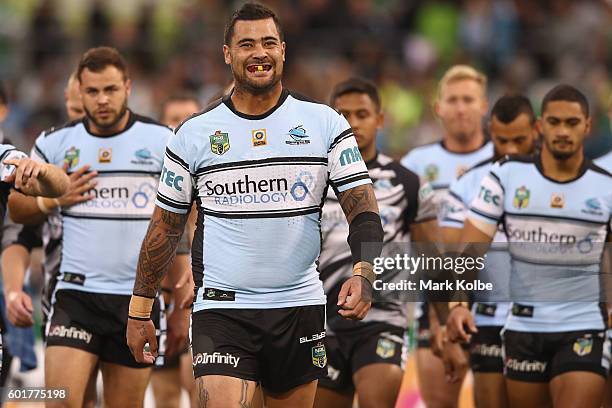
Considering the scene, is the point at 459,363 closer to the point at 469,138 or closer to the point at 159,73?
the point at 469,138

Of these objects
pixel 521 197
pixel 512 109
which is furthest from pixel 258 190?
pixel 512 109

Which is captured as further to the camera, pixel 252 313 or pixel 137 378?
pixel 137 378

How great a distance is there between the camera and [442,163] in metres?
11.4

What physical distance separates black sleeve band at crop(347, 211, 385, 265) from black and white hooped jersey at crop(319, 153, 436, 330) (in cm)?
236

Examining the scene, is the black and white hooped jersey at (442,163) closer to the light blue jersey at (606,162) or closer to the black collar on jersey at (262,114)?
the light blue jersey at (606,162)

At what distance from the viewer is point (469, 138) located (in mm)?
11453

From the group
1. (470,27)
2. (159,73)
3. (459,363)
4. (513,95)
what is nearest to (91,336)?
(459,363)

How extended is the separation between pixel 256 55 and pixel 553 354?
327 cm

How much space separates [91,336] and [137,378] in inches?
17.1

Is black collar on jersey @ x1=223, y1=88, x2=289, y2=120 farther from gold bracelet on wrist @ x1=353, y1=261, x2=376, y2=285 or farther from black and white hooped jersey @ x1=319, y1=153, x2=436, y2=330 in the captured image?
black and white hooped jersey @ x1=319, y1=153, x2=436, y2=330

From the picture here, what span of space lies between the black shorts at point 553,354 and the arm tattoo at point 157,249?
2.98 meters

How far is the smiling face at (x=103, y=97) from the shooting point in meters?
8.98

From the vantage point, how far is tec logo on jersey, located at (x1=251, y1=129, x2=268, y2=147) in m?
7.16

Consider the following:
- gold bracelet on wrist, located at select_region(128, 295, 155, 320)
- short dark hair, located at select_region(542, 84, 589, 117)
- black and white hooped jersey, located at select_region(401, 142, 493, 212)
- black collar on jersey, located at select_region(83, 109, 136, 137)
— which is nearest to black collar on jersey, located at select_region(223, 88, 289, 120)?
gold bracelet on wrist, located at select_region(128, 295, 155, 320)
